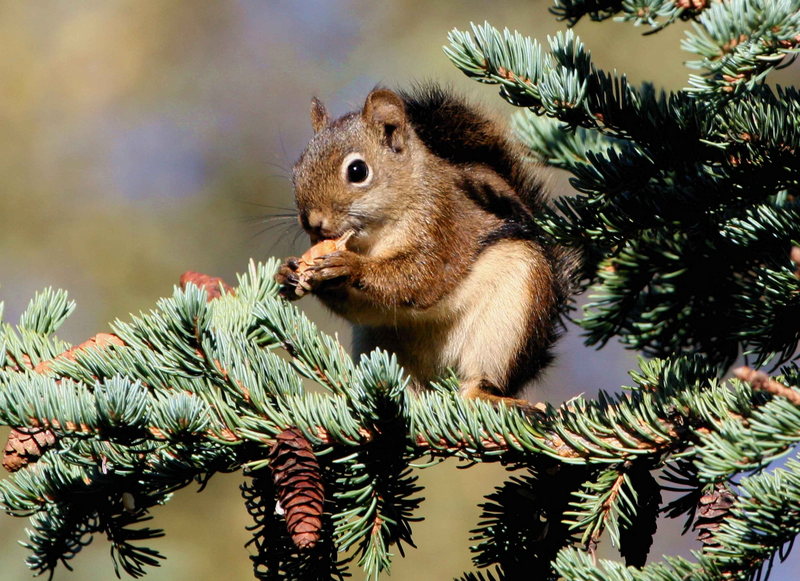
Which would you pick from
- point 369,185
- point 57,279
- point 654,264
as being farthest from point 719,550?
point 57,279

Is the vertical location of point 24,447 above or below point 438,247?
below

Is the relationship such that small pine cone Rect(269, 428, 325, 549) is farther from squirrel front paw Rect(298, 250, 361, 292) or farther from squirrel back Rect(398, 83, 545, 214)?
squirrel back Rect(398, 83, 545, 214)

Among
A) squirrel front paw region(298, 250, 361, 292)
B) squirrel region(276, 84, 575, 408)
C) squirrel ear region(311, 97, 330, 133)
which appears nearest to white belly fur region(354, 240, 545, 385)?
squirrel region(276, 84, 575, 408)

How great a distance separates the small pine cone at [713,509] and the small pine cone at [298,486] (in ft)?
1.93

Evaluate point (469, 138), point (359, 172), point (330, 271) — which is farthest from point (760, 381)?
point (469, 138)

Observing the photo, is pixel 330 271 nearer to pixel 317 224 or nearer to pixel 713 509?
pixel 317 224

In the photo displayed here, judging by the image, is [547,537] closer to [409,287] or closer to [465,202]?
[409,287]

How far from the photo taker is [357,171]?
2385mm

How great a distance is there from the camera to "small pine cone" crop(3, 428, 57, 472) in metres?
1.16

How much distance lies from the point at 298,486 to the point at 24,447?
1.57 feet

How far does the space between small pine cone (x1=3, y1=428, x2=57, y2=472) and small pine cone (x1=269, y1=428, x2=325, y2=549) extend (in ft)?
1.26

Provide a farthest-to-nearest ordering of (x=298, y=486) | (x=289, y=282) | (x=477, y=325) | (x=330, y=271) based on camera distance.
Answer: (x=477, y=325) < (x=330, y=271) < (x=289, y=282) < (x=298, y=486)

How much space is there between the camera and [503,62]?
3.59 ft

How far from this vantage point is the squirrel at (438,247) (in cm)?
219
